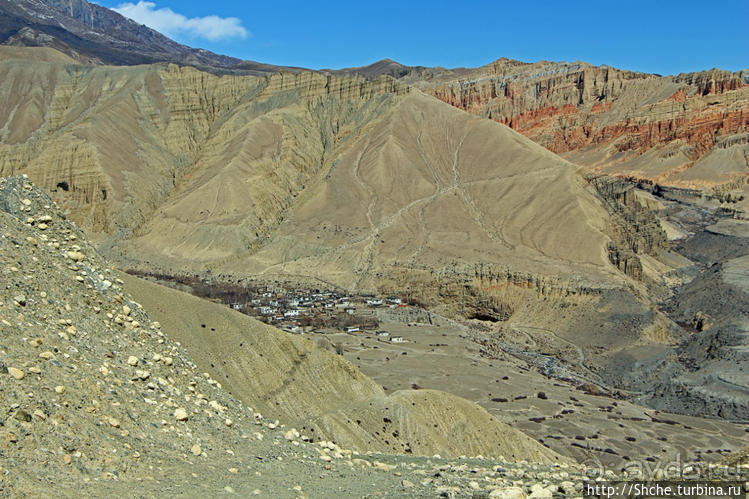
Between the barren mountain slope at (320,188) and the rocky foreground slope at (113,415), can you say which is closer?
the rocky foreground slope at (113,415)

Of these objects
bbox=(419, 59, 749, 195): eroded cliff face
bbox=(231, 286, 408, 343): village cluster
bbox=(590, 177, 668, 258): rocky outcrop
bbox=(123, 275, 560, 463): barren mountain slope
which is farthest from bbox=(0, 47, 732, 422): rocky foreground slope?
bbox=(419, 59, 749, 195): eroded cliff face

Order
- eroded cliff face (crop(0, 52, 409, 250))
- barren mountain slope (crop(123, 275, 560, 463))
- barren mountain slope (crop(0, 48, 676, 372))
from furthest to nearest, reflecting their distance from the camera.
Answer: eroded cliff face (crop(0, 52, 409, 250)), barren mountain slope (crop(0, 48, 676, 372)), barren mountain slope (crop(123, 275, 560, 463))

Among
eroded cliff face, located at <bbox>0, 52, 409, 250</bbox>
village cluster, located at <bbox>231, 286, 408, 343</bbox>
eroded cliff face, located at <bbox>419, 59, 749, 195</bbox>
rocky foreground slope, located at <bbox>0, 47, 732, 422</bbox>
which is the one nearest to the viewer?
village cluster, located at <bbox>231, 286, 408, 343</bbox>

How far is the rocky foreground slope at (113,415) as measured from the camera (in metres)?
9.28

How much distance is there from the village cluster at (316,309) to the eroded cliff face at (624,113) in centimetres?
10654

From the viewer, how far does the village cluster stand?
54312mm

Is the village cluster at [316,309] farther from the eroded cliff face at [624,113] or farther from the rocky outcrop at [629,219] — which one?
the eroded cliff face at [624,113]

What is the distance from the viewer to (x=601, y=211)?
80.9m

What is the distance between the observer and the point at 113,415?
A: 10.7 m

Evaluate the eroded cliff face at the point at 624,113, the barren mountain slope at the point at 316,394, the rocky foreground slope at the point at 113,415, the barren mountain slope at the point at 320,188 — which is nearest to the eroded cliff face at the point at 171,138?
the barren mountain slope at the point at 320,188

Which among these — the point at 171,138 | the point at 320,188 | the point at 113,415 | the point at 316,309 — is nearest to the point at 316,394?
the point at 113,415

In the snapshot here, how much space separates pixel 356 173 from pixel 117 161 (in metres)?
37.6

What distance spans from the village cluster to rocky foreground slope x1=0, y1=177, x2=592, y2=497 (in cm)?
3446

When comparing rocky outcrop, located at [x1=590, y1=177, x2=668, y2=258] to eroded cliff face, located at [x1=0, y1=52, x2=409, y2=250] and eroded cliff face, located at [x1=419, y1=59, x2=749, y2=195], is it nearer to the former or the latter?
Result: eroded cliff face, located at [x1=0, y1=52, x2=409, y2=250]
